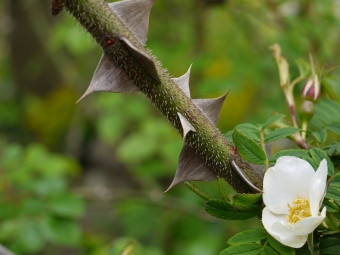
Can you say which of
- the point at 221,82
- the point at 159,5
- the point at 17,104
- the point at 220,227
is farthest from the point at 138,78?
the point at 17,104

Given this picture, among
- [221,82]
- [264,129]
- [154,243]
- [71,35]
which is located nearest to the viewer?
[264,129]

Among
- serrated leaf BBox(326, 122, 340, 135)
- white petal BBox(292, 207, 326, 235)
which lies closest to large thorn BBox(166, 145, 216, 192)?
white petal BBox(292, 207, 326, 235)

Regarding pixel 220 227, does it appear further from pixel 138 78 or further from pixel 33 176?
pixel 138 78

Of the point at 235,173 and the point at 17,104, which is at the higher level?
the point at 235,173

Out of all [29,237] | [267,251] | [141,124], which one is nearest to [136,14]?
[267,251]

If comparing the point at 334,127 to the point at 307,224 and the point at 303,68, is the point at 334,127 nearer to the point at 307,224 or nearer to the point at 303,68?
the point at 303,68

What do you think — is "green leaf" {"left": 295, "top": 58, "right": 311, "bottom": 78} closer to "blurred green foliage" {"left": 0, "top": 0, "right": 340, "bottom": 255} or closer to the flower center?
"blurred green foliage" {"left": 0, "top": 0, "right": 340, "bottom": 255}

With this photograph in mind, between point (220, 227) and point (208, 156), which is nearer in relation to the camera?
point (208, 156)
